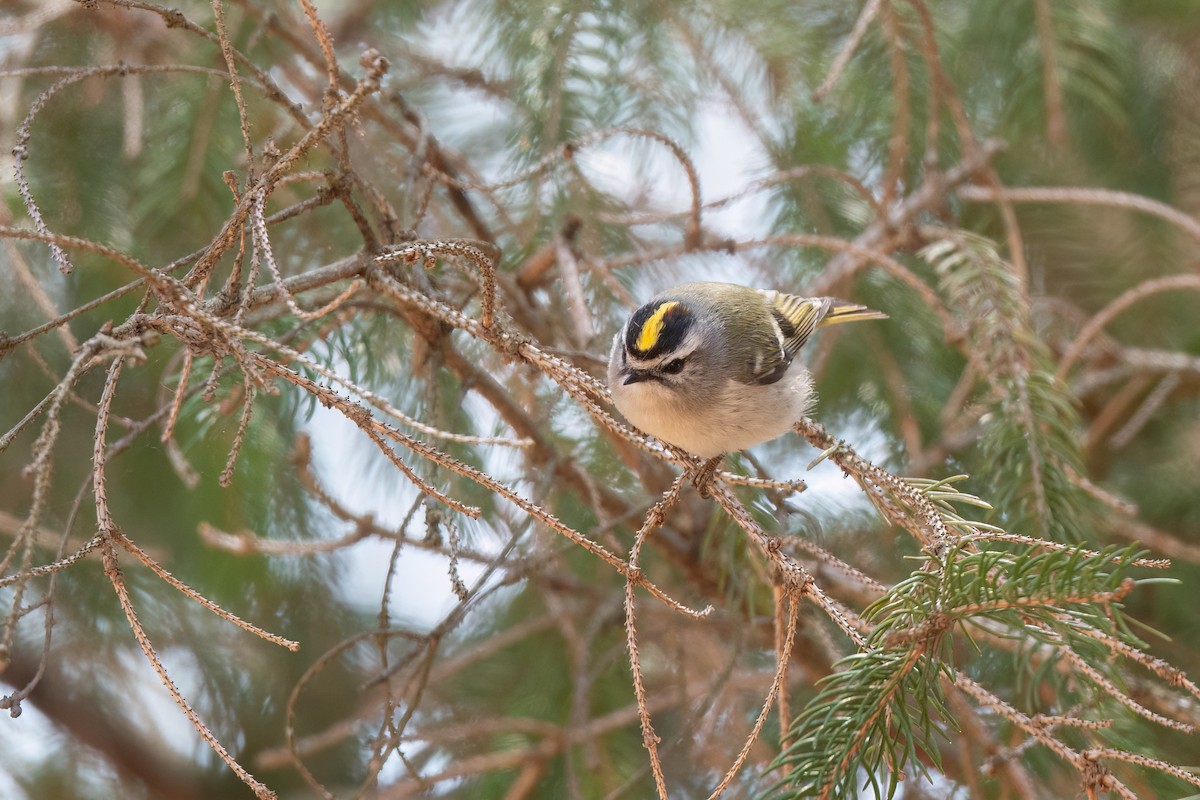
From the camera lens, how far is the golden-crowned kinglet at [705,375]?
1.83m

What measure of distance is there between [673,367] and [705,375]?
0.07 metres

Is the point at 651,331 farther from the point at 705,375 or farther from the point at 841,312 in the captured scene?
the point at 841,312

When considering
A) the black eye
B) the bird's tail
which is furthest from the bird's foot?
the bird's tail

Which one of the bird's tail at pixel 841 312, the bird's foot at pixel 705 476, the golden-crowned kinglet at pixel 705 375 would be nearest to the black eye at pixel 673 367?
the golden-crowned kinglet at pixel 705 375

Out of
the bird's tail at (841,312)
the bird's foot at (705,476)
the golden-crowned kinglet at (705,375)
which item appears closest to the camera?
the bird's foot at (705,476)

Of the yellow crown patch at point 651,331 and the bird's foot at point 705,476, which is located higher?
the yellow crown patch at point 651,331

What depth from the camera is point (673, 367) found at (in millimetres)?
1923

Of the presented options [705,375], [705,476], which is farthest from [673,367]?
[705,476]

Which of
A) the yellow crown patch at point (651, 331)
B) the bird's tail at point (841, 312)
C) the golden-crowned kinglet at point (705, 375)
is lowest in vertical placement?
the bird's tail at point (841, 312)

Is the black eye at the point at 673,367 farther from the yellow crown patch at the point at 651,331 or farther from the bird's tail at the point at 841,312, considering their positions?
the bird's tail at the point at 841,312

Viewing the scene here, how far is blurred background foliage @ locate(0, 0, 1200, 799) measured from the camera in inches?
76.3

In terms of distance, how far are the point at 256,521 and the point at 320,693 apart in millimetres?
623

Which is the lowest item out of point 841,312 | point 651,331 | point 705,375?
point 841,312

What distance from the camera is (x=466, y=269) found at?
A: 1.42 metres
